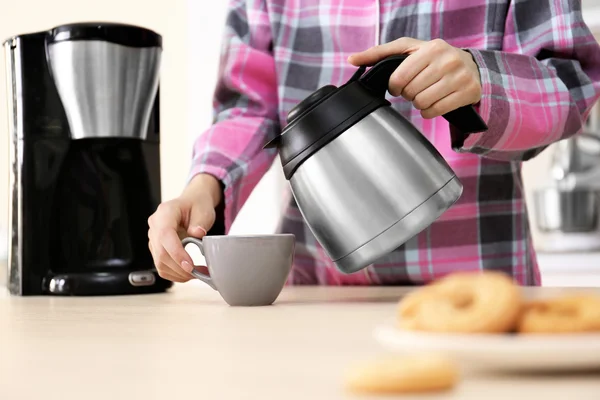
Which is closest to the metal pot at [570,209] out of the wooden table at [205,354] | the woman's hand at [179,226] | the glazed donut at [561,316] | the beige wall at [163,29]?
the beige wall at [163,29]

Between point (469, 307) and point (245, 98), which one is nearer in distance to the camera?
point (469, 307)

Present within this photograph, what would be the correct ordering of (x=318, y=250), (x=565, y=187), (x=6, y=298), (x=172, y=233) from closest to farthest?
1. (x=172, y=233)
2. (x=6, y=298)
3. (x=318, y=250)
4. (x=565, y=187)

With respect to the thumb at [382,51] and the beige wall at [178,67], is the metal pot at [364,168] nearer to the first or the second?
the thumb at [382,51]

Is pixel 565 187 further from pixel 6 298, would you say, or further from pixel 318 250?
pixel 6 298

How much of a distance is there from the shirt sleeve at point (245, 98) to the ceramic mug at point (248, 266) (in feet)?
1.09

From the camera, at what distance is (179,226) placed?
3.32ft

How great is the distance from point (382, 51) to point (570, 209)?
175cm

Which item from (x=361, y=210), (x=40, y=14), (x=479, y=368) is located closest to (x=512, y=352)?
(x=479, y=368)

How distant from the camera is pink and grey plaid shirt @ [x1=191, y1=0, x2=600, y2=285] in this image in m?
1.09

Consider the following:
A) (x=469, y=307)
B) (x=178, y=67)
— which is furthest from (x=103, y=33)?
(x=178, y=67)

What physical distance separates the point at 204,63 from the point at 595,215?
4.05ft

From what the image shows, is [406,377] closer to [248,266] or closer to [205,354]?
[205,354]

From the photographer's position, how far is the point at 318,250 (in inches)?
49.0

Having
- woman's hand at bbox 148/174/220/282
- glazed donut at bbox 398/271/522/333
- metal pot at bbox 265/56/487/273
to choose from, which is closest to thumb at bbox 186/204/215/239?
woman's hand at bbox 148/174/220/282
